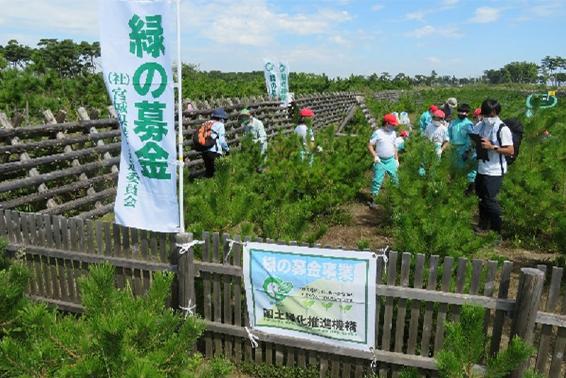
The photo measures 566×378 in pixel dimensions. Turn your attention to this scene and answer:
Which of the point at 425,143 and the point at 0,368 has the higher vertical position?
the point at 425,143

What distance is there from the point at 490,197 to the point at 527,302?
11.7 feet

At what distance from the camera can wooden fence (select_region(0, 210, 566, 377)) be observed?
305cm

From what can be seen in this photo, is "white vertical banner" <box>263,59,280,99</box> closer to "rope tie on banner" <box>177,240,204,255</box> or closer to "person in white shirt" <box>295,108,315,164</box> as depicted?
"person in white shirt" <box>295,108,315,164</box>

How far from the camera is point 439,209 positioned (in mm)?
4426

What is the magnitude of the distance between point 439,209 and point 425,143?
7.74ft

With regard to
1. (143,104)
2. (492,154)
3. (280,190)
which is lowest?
(280,190)

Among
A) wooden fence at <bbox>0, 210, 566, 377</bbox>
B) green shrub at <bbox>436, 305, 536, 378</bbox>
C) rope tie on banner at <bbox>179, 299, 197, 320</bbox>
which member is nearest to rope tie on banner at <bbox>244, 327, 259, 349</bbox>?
wooden fence at <bbox>0, 210, 566, 377</bbox>

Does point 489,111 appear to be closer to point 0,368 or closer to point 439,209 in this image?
point 439,209

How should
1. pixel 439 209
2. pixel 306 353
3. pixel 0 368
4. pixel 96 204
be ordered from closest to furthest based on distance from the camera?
pixel 0 368 → pixel 306 353 → pixel 439 209 → pixel 96 204

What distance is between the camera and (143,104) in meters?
3.72

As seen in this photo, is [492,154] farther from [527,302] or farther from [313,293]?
[313,293]

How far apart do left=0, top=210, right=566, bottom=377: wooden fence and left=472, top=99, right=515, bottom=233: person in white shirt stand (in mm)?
2125

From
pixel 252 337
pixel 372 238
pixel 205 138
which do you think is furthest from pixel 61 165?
pixel 252 337

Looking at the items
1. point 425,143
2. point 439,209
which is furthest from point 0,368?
point 425,143
